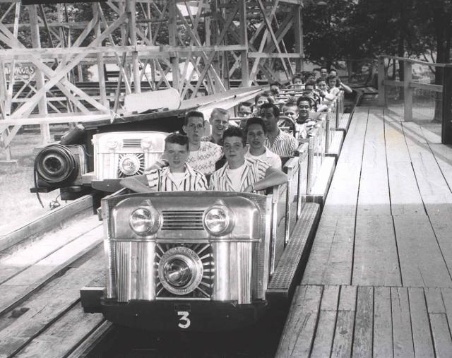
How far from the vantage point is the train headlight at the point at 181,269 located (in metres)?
4.25

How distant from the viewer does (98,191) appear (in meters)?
9.25

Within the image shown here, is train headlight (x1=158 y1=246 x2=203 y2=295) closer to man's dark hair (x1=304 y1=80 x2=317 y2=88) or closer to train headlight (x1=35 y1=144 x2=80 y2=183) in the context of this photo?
train headlight (x1=35 y1=144 x2=80 y2=183)

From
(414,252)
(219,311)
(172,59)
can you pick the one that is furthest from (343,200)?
(172,59)

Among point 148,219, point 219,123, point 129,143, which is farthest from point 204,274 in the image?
point 129,143

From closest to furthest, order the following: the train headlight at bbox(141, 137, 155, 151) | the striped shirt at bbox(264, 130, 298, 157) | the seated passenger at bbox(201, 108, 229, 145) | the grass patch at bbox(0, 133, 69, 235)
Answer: the striped shirt at bbox(264, 130, 298, 157)
the seated passenger at bbox(201, 108, 229, 145)
the train headlight at bbox(141, 137, 155, 151)
the grass patch at bbox(0, 133, 69, 235)

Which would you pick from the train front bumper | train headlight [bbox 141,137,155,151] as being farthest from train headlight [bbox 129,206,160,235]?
train headlight [bbox 141,137,155,151]

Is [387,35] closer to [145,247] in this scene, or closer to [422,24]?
[422,24]

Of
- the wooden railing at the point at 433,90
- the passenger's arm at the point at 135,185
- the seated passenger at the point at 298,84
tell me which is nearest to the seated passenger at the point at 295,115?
the wooden railing at the point at 433,90

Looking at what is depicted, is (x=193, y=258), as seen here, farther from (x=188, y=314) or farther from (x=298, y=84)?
(x=298, y=84)

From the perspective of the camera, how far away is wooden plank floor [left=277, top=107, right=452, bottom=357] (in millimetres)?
4207

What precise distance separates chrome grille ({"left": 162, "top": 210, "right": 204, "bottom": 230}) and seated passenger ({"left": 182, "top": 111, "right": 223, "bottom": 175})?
2202 mm

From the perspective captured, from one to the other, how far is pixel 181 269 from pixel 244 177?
1095mm

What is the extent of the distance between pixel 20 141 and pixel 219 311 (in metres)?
16.5

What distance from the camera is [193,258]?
4.26 m
